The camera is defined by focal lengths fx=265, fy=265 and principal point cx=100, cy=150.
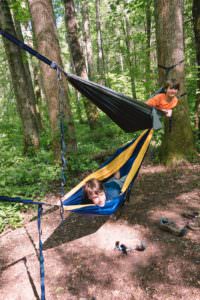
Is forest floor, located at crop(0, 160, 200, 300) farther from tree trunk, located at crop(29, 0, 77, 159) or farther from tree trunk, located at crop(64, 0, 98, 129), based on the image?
tree trunk, located at crop(64, 0, 98, 129)

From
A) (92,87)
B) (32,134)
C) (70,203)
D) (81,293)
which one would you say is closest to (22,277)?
(81,293)

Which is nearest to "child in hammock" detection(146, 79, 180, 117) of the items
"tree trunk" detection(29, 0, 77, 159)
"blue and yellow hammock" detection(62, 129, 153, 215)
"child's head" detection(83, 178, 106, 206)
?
"blue and yellow hammock" detection(62, 129, 153, 215)

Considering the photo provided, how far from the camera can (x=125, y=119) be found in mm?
3145

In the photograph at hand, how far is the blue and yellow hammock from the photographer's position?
8.27 ft

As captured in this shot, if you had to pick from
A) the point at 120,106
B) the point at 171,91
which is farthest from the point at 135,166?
the point at 171,91

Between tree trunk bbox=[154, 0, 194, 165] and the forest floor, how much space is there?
754mm

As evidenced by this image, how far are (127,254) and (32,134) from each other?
4047mm

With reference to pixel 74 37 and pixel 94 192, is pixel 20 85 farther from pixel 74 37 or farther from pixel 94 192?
pixel 94 192

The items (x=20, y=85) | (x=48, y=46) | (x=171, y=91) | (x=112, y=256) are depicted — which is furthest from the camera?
(x=20, y=85)

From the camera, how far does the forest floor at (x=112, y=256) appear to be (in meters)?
2.16

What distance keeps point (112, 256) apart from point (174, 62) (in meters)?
2.83

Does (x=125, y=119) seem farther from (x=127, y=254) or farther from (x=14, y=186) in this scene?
(x=14, y=186)

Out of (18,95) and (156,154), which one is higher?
(18,95)

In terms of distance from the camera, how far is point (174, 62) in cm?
388
